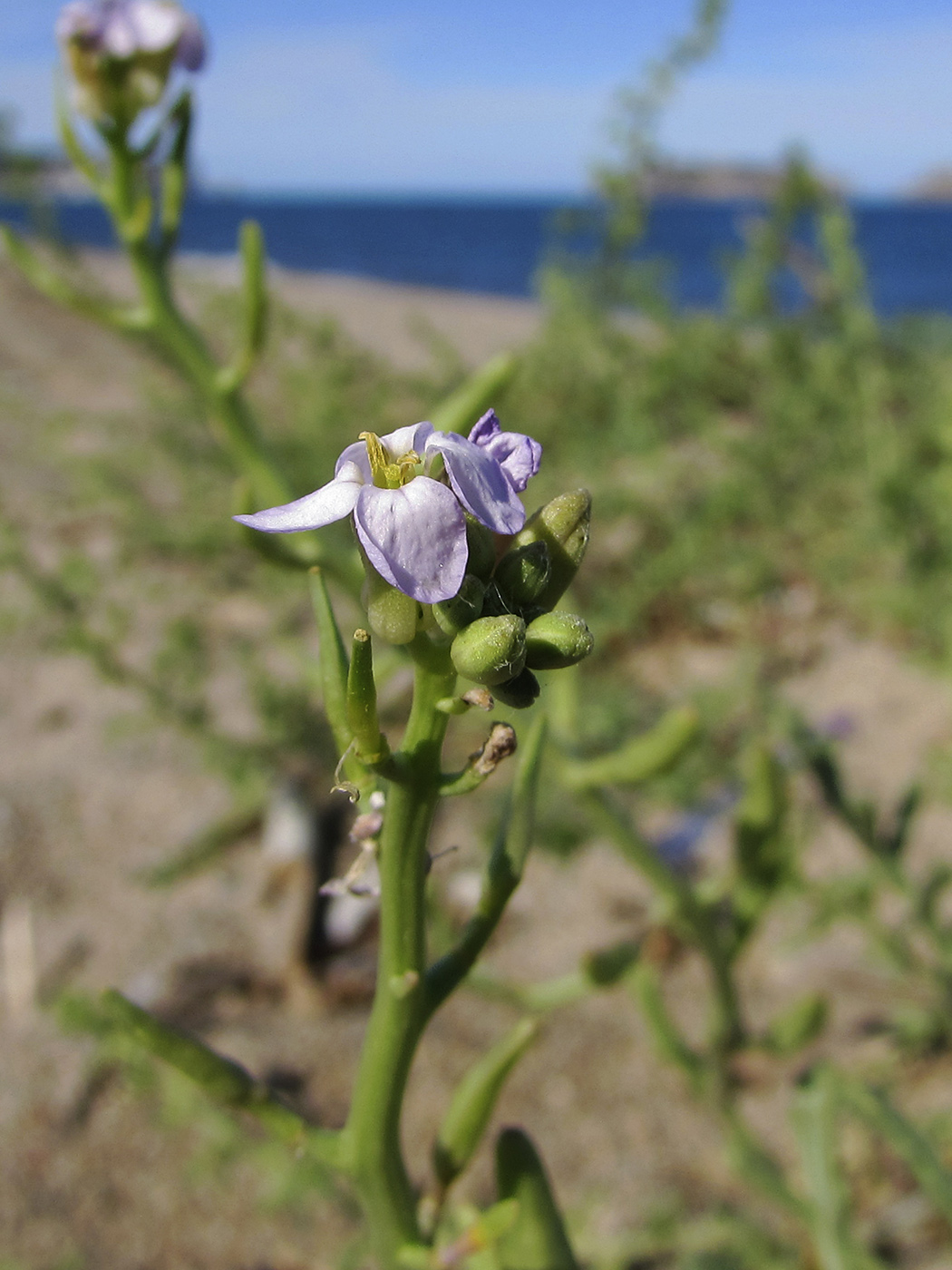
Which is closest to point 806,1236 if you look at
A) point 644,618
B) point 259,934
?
point 259,934

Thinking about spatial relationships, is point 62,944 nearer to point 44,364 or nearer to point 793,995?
point 793,995

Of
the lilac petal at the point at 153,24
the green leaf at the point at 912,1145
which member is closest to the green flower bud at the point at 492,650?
the green leaf at the point at 912,1145

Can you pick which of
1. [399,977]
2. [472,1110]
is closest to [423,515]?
[399,977]

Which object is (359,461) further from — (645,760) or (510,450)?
(645,760)

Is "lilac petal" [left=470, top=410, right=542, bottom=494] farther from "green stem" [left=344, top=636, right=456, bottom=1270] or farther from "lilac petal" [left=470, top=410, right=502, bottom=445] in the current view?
"green stem" [left=344, top=636, right=456, bottom=1270]

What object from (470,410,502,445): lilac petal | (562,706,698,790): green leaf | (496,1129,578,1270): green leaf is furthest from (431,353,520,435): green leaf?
(496,1129,578,1270): green leaf

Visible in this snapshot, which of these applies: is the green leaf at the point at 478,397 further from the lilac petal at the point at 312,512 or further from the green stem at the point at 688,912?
the lilac petal at the point at 312,512
